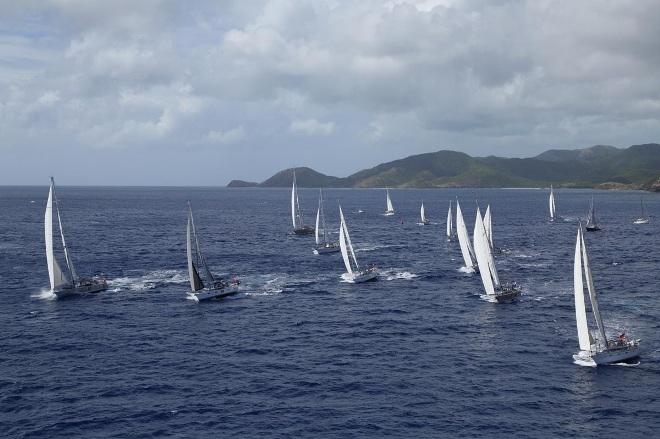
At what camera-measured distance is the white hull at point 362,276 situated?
100688 mm

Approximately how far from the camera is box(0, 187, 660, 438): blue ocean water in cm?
4737

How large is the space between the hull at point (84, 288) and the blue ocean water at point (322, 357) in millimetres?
1451

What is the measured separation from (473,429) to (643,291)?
184 ft

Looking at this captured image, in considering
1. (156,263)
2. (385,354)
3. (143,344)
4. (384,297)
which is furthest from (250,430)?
(156,263)

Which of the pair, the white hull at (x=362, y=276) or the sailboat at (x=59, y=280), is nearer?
the sailboat at (x=59, y=280)

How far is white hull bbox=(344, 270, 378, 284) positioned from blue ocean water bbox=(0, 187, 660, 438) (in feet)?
7.73

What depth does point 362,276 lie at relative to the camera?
100688mm

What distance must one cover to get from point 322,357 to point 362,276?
39.0m

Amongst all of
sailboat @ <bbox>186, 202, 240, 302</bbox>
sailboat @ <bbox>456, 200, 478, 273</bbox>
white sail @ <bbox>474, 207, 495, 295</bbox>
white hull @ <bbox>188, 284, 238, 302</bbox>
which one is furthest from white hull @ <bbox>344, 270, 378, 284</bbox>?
white hull @ <bbox>188, 284, 238, 302</bbox>

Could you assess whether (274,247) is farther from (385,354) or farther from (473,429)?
(473,429)

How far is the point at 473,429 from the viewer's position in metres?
45.9

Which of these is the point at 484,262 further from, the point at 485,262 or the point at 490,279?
the point at 490,279

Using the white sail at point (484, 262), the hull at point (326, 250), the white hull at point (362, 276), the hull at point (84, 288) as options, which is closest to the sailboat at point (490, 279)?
the white sail at point (484, 262)

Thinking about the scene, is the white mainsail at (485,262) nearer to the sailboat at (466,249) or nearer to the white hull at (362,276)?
the sailboat at (466,249)
